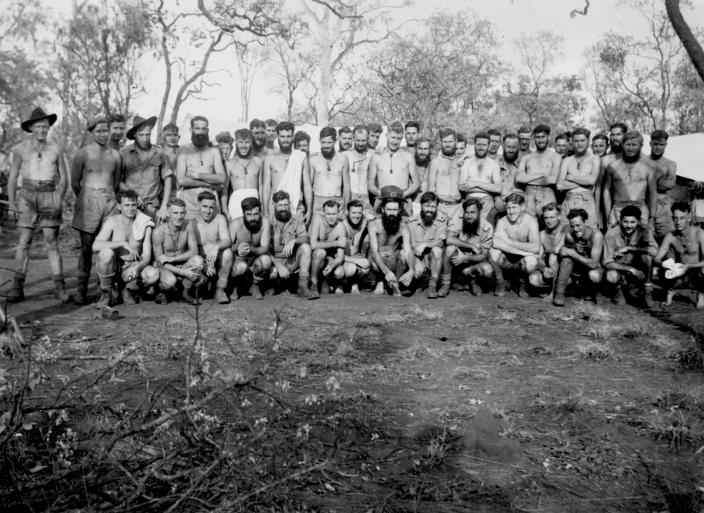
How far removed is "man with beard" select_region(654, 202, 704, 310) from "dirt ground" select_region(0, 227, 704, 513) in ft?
1.95

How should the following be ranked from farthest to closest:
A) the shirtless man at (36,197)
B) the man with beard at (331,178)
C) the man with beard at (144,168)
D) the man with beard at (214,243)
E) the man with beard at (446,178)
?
the man with beard at (446,178) → the man with beard at (331,178) → the man with beard at (144,168) → the man with beard at (214,243) → the shirtless man at (36,197)

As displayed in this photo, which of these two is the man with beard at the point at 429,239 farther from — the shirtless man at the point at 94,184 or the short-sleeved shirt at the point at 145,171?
the shirtless man at the point at 94,184

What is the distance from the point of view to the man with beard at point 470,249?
23.5 feet

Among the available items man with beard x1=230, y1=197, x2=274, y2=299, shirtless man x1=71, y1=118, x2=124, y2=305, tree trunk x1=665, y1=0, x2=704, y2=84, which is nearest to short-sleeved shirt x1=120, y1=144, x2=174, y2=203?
shirtless man x1=71, y1=118, x2=124, y2=305

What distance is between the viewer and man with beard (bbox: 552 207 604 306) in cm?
668

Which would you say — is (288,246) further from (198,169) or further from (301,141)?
(301,141)

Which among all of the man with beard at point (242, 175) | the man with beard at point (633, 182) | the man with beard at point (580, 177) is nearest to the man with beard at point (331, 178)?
the man with beard at point (242, 175)

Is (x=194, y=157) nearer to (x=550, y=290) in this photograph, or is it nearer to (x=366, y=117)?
(x=550, y=290)

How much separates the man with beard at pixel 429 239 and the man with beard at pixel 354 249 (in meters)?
0.58

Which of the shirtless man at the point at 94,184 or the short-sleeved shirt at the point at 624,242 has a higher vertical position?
the shirtless man at the point at 94,184

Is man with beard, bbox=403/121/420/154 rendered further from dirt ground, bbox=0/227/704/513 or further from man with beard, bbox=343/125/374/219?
dirt ground, bbox=0/227/704/513

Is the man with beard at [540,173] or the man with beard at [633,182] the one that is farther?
the man with beard at [540,173]

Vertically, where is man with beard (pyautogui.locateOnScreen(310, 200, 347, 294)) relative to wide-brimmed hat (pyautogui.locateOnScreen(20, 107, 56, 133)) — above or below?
below

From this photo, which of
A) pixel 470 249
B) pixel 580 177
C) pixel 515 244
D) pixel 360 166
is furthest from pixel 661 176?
pixel 360 166
